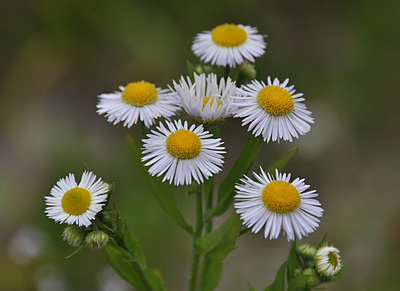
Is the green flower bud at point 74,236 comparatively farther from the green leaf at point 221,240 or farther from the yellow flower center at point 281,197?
the yellow flower center at point 281,197

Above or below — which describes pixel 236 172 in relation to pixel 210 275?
above

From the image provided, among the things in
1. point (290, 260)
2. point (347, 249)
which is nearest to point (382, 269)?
point (347, 249)

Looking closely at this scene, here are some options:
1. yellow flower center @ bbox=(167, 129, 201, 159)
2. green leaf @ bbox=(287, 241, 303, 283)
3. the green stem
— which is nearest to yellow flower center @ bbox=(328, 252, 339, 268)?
green leaf @ bbox=(287, 241, 303, 283)

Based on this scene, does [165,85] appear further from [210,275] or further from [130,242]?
[130,242]

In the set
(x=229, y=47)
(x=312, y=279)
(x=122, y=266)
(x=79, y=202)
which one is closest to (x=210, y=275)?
(x=122, y=266)

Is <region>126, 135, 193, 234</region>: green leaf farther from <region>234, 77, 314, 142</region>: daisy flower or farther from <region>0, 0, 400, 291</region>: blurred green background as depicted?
<region>0, 0, 400, 291</region>: blurred green background

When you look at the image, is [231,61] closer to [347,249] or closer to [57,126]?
[347,249]

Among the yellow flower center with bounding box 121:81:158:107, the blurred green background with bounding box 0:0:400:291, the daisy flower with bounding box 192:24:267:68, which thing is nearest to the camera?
the yellow flower center with bounding box 121:81:158:107
